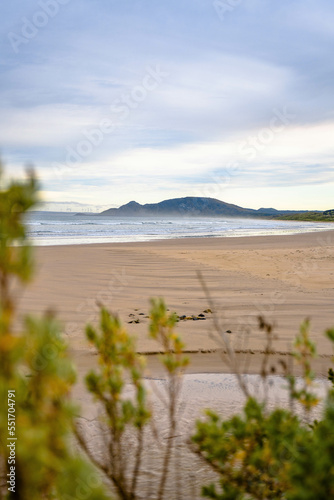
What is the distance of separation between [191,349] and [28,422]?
15.5 ft

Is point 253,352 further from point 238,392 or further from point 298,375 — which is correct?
point 238,392

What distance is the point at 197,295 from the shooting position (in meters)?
8.55

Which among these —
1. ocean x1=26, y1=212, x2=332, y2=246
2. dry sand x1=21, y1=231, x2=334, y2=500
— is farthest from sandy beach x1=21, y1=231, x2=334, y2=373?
ocean x1=26, y1=212, x2=332, y2=246

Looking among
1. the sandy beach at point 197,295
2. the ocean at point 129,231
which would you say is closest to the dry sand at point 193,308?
the sandy beach at point 197,295

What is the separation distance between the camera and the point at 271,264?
13812mm

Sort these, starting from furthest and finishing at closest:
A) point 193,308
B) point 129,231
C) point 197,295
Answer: point 129,231 → point 197,295 → point 193,308

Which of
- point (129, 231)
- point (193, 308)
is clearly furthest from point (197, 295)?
point (129, 231)

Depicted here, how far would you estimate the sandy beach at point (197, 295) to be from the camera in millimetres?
5852

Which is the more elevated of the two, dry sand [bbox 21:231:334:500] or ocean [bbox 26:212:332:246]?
ocean [bbox 26:212:332:246]

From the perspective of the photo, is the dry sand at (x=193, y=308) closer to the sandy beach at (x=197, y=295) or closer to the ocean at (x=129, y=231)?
the sandy beach at (x=197, y=295)

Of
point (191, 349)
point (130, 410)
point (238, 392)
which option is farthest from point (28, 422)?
point (191, 349)

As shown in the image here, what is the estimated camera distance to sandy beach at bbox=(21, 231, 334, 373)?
5852 mm

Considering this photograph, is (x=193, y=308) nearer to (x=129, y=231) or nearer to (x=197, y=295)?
(x=197, y=295)

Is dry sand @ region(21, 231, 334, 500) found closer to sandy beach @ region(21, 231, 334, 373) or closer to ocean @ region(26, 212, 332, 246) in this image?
sandy beach @ region(21, 231, 334, 373)
